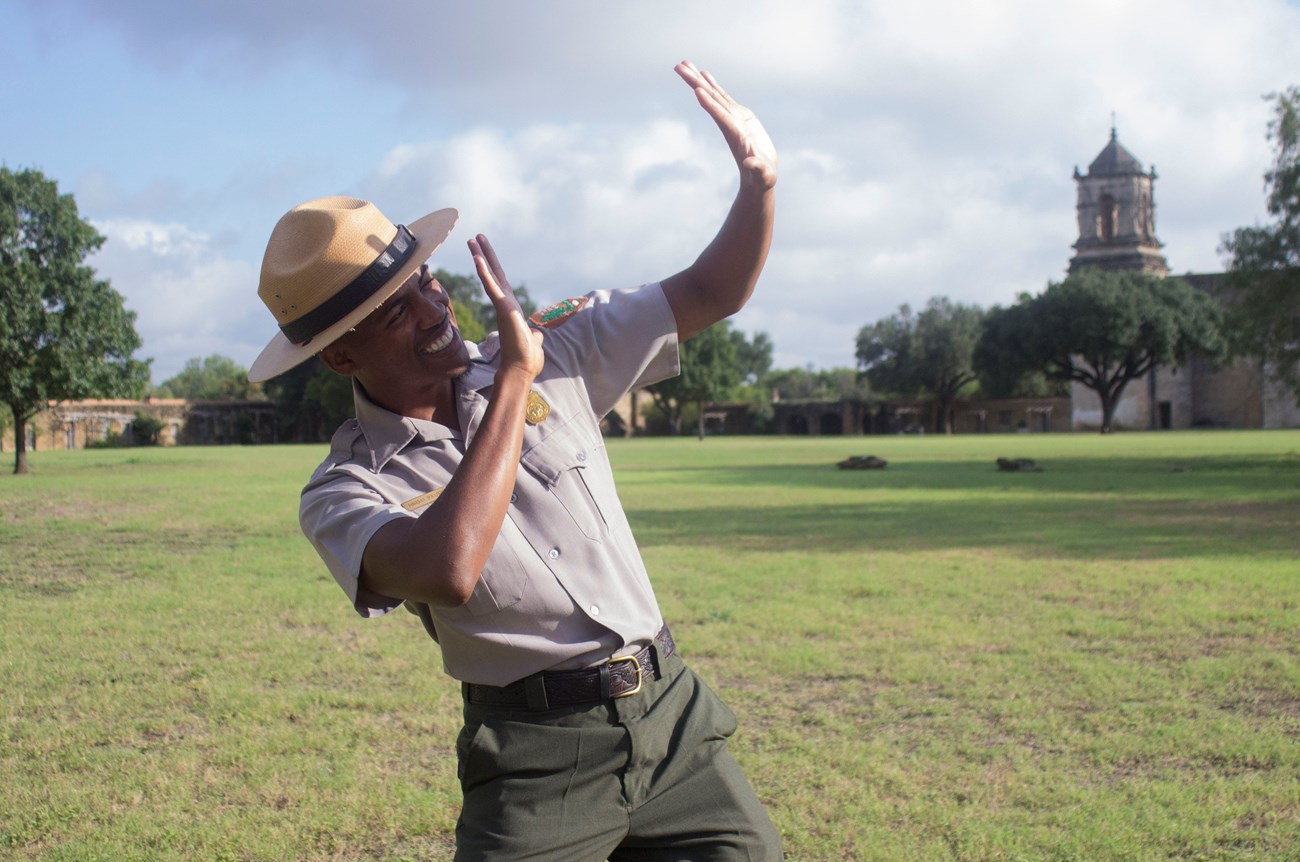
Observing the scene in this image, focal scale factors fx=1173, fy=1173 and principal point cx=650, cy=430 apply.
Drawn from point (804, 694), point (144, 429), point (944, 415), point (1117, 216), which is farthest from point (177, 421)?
point (804, 694)

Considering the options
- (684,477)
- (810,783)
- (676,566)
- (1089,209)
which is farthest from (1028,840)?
(1089,209)

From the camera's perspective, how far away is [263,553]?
1399 centimetres

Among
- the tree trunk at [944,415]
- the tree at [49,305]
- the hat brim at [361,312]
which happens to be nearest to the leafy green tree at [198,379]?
the tree trunk at [944,415]

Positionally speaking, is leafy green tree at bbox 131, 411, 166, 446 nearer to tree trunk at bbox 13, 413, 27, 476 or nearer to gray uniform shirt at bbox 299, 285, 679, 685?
tree trunk at bbox 13, 413, 27, 476

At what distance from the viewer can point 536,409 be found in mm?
2609

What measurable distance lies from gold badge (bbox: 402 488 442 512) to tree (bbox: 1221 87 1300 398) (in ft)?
96.9

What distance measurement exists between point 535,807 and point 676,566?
10.1 meters

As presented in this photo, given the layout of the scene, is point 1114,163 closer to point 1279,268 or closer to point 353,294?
point 1279,268

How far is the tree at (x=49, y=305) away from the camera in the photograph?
29.3m

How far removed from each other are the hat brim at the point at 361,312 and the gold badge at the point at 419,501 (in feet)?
1.26

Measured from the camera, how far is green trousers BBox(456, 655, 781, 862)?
2494mm

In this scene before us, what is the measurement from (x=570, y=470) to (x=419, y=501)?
1.11 feet

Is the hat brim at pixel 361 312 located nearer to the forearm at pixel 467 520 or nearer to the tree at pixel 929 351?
the forearm at pixel 467 520

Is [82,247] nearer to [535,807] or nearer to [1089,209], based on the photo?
[535,807]
